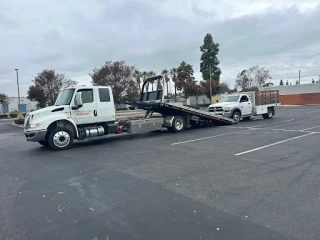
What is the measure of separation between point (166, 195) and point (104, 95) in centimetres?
788

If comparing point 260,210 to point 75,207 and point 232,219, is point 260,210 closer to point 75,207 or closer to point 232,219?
point 232,219

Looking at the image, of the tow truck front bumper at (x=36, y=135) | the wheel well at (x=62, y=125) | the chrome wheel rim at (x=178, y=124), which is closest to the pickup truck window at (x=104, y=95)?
the wheel well at (x=62, y=125)

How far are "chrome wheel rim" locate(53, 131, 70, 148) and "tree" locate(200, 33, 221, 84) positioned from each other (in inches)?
2221

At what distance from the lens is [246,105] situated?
19.5m

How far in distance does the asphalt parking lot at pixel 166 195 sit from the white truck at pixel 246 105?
9.46m

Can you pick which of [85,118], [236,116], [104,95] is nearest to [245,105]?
[236,116]

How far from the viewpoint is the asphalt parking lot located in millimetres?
3754

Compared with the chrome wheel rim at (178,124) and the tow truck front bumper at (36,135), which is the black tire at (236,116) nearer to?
the chrome wheel rim at (178,124)

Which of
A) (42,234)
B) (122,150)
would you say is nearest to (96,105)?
(122,150)

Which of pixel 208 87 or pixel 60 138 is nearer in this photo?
pixel 60 138

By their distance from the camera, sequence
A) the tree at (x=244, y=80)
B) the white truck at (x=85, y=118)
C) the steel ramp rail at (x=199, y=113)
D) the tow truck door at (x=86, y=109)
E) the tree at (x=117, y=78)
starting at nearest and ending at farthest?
the white truck at (x=85, y=118) → the tow truck door at (x=86, y=109) → the steel ramp rail at (x=199, y=113) → the tree at (x=117, y=78) → the tree at (x=244, y=80)

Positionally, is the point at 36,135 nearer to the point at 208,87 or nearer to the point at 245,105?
the point at 245,105

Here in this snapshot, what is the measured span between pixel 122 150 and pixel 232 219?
656cm

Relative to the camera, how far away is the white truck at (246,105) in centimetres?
1838
